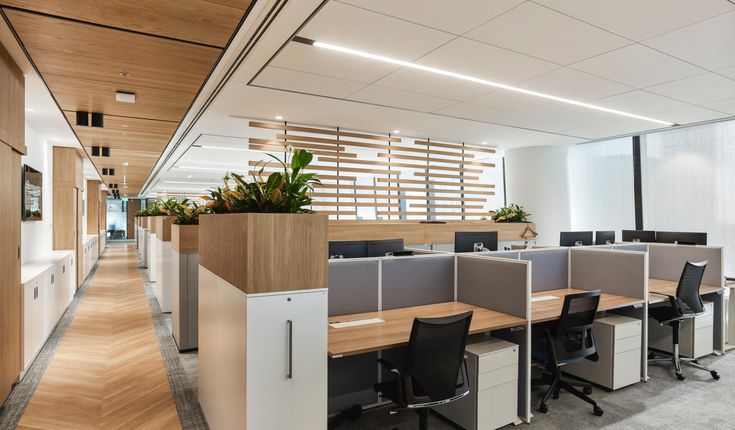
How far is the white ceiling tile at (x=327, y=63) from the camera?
350cm

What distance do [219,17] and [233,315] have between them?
171 centimetres

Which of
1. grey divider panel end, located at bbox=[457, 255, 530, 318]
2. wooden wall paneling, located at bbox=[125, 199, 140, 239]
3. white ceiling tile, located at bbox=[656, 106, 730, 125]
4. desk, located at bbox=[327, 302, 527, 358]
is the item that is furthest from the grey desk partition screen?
wooden wall paneling, located at bbox=[125, 199, 140, 239]

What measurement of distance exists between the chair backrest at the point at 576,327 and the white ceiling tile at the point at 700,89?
281cm

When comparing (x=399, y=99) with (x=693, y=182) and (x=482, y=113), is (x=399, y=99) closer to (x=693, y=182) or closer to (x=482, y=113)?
(x=482, y=113)

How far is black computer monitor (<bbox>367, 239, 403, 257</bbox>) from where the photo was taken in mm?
3664

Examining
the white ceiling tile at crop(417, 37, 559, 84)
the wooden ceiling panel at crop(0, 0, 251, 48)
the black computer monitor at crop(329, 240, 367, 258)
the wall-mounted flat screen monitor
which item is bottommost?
the black computer monitor at crop(329, 240, 367, 258)

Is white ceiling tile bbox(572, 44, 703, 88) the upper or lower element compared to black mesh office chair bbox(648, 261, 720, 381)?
upper

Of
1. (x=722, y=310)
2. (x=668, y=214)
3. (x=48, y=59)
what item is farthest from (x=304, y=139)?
(x=668, y=214)

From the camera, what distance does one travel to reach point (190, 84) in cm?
373

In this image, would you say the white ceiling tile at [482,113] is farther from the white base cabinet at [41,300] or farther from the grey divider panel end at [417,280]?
the white base cabinet at [41,300]

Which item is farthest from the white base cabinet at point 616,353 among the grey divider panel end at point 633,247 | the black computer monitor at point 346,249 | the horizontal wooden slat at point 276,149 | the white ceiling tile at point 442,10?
the horizontal wooden slat at point 276,149

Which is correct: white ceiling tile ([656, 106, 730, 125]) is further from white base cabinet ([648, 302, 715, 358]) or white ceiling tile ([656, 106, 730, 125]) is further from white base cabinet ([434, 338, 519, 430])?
white base cabinet ([434, 338, 519, 430])

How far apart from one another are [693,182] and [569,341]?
5.26m

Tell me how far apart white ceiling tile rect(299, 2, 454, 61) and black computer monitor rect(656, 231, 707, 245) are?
3828 millimetres
